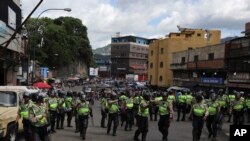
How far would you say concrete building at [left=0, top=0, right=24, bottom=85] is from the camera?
120ft

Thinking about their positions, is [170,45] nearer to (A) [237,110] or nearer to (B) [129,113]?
(A) [237,110]

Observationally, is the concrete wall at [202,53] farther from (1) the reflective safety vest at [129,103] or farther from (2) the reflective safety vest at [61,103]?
(2) the reflective safety vest at [61,103]

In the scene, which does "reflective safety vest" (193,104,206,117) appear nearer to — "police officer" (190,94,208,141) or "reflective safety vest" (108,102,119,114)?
"police officer" (190,94,208,141)

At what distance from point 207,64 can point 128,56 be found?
10885 cm

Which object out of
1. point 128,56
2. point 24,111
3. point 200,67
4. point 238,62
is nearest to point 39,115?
point 24,111

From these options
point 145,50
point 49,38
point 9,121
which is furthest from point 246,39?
point 145,50

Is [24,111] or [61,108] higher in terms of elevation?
[24,111]

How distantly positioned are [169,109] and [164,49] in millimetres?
63596

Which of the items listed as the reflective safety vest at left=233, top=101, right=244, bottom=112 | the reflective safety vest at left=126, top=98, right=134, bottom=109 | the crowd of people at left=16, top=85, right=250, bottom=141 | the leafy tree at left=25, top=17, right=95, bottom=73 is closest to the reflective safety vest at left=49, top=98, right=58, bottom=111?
the crowd of people at left=16, top=85, right=250, bottom=141

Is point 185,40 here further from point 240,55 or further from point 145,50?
point 145,50

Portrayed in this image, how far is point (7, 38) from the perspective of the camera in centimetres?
3859

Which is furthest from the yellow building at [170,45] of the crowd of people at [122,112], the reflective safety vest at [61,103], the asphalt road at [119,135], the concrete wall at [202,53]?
the reflective safety vest at [61,103]

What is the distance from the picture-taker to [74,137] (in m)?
18.7

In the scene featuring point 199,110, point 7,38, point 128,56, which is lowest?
point 199,110
